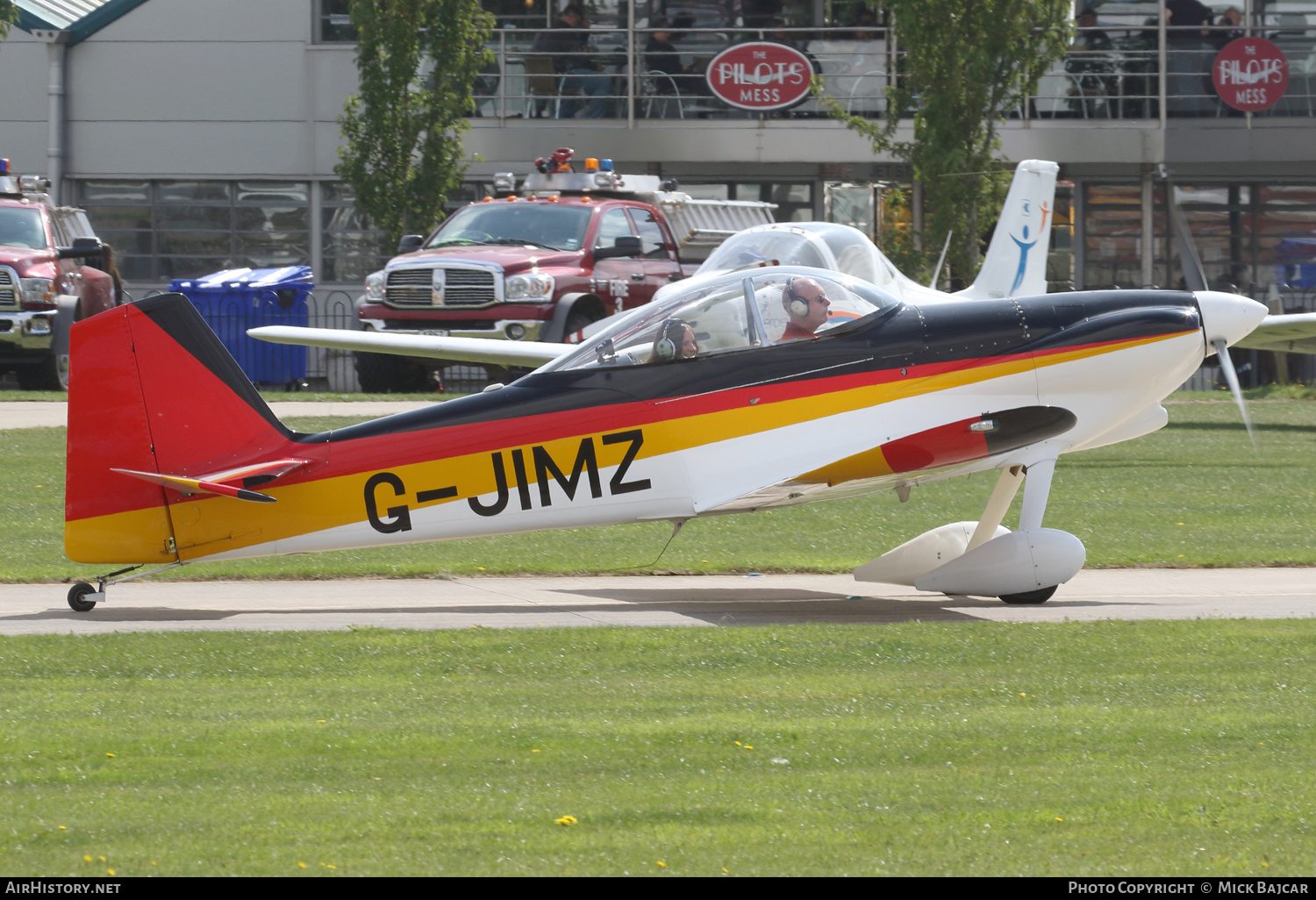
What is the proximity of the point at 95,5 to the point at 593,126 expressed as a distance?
11320 mm

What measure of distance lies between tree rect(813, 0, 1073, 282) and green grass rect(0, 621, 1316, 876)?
701 inches

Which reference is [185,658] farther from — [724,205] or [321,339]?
[724,205]

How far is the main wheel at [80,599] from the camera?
29.9ft

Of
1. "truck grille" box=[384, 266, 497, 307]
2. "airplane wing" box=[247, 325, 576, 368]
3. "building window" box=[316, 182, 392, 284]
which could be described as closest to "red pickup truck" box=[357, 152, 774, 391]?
"truck grille" box=[384, 266, 497, 307]

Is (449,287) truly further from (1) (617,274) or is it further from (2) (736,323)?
(2) (736,323)

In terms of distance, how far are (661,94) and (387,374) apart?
36.1 ft

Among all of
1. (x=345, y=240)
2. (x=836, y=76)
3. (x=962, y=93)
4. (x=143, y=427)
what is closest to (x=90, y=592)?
(x=143, y=427)

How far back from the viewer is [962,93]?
25328mm

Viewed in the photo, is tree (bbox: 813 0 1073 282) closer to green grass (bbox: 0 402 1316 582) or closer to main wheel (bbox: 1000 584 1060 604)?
green grass (bbox: 0 402 1316 582)

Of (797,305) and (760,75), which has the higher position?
(760,75)

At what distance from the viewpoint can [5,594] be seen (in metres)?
9.80

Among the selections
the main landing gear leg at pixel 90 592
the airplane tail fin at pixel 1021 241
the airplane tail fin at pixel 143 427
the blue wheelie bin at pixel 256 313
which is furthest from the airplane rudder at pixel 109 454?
the blue wheelie bin at pixel 256 313

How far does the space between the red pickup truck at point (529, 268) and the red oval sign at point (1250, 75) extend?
12.7 meters

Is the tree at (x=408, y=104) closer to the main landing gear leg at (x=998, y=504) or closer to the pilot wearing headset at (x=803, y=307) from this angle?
the pilot wearing headset at (x=803, y=307)
